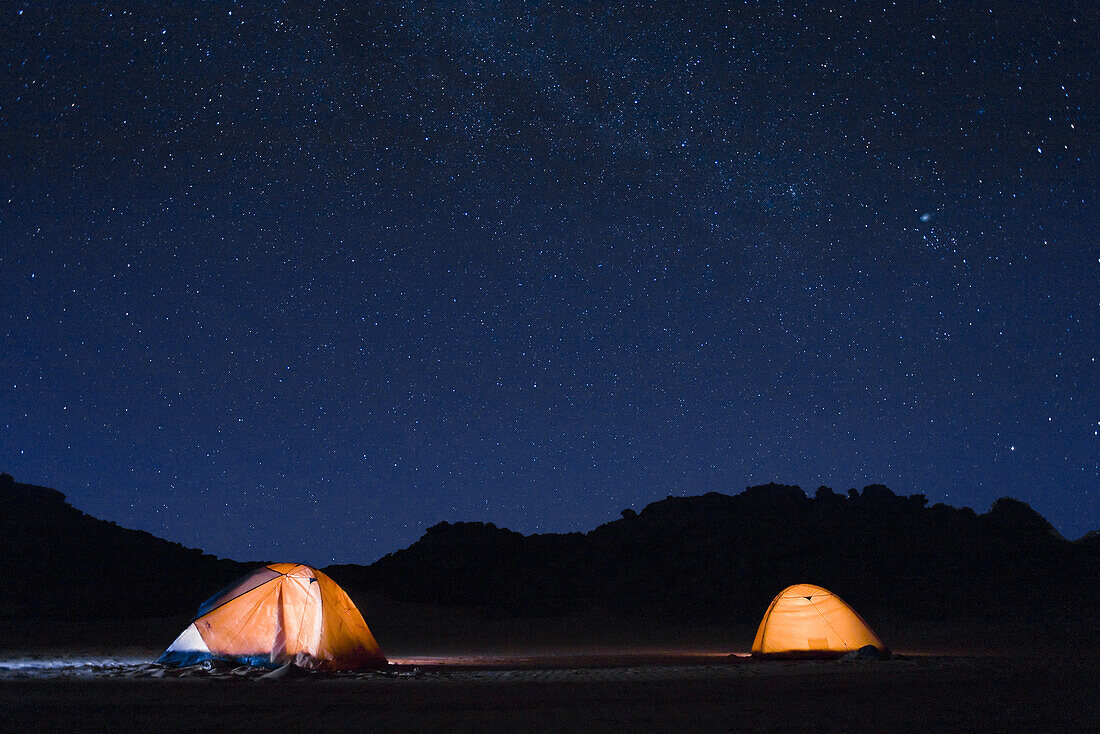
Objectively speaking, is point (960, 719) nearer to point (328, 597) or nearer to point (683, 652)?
point (328, 597)

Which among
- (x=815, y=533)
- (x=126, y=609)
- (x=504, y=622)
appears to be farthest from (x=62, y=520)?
(x=815, y=533)

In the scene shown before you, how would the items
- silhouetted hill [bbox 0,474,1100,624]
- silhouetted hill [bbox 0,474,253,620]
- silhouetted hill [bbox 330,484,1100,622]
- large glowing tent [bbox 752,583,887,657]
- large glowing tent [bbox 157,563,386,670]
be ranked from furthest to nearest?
silhouetted hill [bbox 330,484,1100,622], silhouetted hill [bbox 0,474,1100,624], silhouetted hill [bbox 0,474,253,620], large glowing tent [bbox 752,583,887,657], large glowing tent [bbox 157,563,386,670]

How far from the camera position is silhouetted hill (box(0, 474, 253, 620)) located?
99.5 ft

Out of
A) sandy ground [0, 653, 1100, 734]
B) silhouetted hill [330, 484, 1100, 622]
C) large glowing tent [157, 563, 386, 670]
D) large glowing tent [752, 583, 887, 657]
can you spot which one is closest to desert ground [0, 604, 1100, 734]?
sandy ground [0, 653, 1100, 734]

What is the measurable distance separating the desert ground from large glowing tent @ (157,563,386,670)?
0.57 m

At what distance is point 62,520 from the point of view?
4034 cm

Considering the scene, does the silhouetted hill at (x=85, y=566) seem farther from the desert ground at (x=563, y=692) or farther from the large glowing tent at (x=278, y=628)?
the large glowing tent at (x=278, y=628)

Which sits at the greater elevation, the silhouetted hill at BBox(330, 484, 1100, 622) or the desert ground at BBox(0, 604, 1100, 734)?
the silhouetted hill at BBox(330, 484, 1100, 622)

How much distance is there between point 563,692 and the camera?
9.86 meters

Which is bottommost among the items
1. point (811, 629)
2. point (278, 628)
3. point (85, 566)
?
point (811, 629)

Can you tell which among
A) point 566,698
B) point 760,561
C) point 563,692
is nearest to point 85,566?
point 760,561

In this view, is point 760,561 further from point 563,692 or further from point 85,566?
point 85,566

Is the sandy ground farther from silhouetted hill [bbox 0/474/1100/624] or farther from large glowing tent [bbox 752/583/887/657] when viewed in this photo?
silhouetted hill [bbox 0/474/1100/624]

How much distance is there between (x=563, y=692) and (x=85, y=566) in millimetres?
34746
